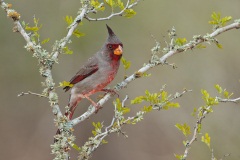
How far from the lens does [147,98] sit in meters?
4.30

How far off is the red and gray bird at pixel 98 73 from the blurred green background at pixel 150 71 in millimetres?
5192

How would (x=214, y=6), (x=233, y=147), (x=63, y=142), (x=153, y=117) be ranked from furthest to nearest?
(x=153, y=117) → (x=214, y=6) → (x=233, y=147) → (x=63, y=142)

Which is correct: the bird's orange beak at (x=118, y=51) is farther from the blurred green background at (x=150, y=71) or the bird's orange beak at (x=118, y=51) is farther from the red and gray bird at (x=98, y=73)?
the blurred green background at (x=150, y=71)

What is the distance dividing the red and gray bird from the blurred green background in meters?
5.19

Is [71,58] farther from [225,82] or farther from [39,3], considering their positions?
[225,82]

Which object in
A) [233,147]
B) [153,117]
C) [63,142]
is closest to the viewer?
[63,142]

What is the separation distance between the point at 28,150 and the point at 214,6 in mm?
4729

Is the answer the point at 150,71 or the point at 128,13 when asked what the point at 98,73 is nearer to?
the point at 128,13

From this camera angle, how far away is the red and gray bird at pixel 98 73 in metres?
5.68

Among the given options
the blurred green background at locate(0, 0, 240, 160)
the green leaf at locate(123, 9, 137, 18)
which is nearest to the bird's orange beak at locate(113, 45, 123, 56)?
the green leaf at locate(123, 9, 137, 18)

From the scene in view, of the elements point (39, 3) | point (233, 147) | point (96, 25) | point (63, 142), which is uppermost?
point (39, 3)

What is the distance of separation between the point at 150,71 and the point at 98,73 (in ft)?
17.9

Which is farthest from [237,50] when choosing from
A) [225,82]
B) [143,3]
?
[143,3]

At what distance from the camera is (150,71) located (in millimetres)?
11211
